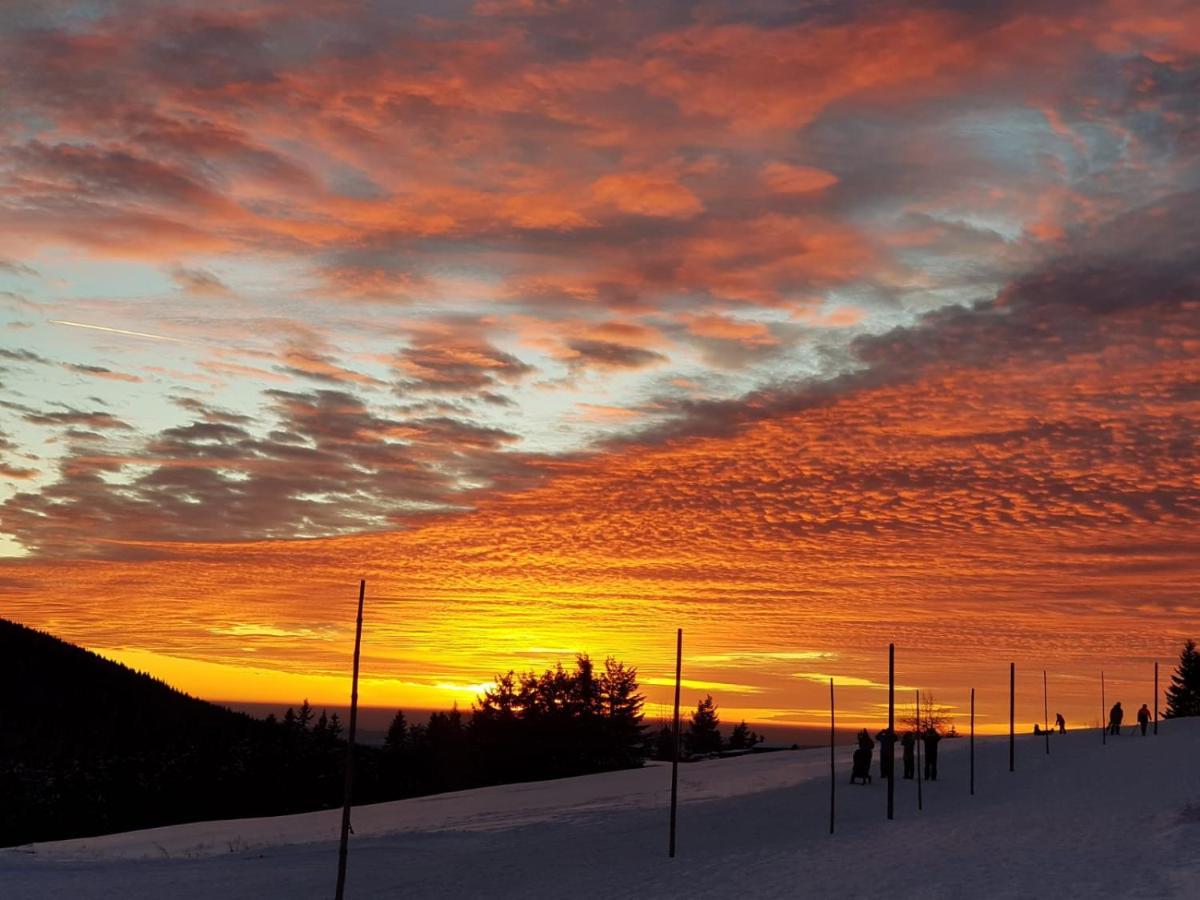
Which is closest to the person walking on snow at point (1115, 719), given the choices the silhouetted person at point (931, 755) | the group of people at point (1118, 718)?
the group of people at point (1118, 718)

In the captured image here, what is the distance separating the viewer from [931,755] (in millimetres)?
68250

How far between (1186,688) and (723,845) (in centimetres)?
13604

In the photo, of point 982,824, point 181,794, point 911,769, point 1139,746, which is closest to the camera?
point 982,824

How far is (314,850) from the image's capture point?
183 feet

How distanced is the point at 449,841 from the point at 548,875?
475 inches

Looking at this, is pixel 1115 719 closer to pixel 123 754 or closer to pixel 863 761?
pixel 863 761

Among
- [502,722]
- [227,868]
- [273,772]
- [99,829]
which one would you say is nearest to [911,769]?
[227,868]

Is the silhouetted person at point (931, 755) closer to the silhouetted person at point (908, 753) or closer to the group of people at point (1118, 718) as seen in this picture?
the silhouetted person at point (908, 753)

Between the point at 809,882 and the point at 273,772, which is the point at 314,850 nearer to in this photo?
the point at 809,882

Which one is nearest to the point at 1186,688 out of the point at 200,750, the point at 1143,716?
the point at 1143,716

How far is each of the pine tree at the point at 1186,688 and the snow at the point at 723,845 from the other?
288ft

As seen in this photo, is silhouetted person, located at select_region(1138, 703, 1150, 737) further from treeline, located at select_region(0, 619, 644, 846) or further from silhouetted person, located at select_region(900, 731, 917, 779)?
treeline, located at select_region(0, 619, 644, 846)

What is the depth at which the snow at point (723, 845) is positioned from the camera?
1480 inches

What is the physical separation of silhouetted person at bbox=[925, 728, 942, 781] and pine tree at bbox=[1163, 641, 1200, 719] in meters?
95.4
